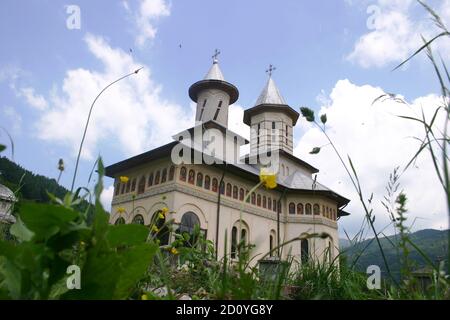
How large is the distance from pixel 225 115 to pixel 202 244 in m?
20.9

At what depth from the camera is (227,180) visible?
19.3m

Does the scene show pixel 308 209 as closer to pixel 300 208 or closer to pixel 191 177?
pixel 300 208

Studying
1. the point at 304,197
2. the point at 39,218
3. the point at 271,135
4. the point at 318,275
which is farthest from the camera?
the point at 271,135

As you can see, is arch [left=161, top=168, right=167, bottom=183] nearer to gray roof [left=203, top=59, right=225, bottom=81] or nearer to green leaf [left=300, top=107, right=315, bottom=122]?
gray roof [left=203, top=59, right=225, bottom=81]

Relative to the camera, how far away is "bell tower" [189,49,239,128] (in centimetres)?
2339

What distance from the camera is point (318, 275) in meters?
2.45

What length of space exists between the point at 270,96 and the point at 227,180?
13047mm

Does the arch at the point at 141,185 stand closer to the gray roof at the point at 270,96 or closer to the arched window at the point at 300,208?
the arched window at the point at 300,208

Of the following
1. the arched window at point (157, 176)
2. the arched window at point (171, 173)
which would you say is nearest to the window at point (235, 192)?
the arched window at point (171, 173)

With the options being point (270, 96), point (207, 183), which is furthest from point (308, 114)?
point (270, 96)

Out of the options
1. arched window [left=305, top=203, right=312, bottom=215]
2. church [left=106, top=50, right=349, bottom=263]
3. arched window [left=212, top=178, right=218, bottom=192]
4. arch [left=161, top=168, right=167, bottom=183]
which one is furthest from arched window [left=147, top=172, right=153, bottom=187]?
arched window [left=305, top=203, right=312, bottom=215]

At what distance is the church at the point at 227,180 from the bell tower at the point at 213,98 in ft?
0.24
